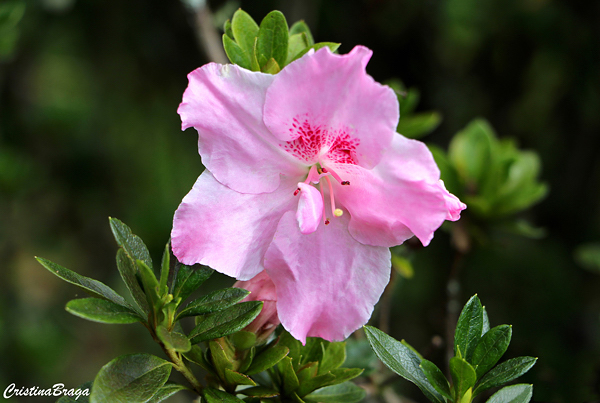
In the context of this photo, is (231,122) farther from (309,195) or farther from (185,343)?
(185,343)

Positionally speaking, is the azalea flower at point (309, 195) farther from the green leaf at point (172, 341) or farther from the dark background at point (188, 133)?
the dark background at point (188, 133)

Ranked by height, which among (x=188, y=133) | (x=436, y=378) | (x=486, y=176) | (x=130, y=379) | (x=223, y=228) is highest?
(x=223, y=228)

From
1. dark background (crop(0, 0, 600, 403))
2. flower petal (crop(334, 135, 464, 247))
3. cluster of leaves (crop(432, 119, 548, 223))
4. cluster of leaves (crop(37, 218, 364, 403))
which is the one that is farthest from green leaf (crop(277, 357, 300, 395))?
dark background (crop(0, 0, 600, 403))

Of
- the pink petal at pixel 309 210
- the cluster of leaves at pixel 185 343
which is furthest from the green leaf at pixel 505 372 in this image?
the pink petal at pixel 309 210

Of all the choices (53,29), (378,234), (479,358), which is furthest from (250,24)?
(53,29)

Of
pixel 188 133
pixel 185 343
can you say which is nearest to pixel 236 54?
pixel 185 343

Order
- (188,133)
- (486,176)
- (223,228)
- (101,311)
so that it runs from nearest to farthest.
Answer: (101,311) < (223,228) < (486,176) < (188,133)

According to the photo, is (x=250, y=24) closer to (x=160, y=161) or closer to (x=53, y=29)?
(x=160, y=161)
